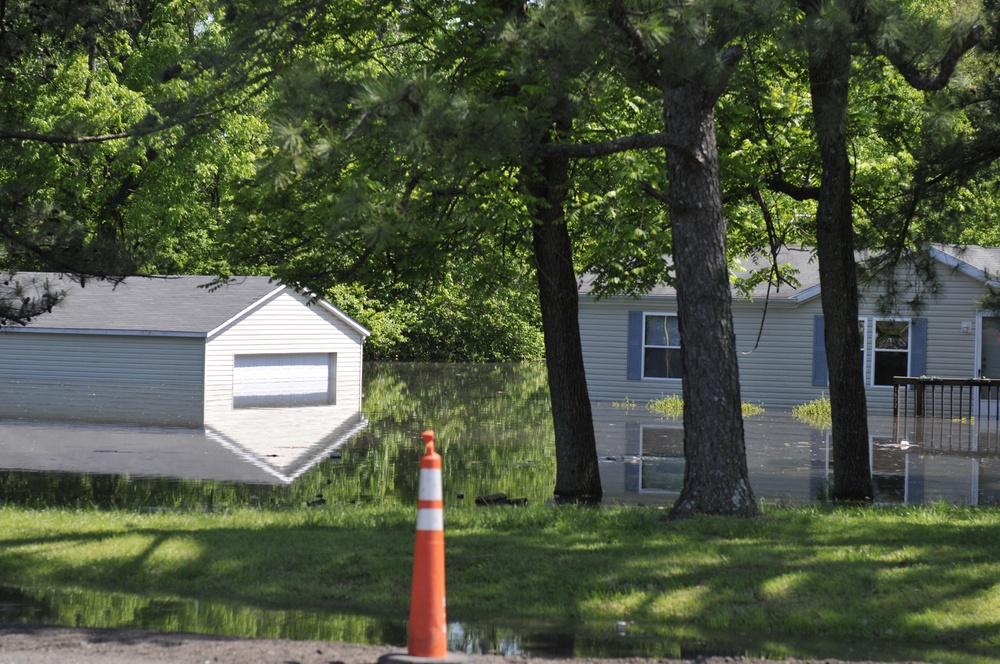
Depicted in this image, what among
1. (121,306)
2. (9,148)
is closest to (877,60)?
(9,148)

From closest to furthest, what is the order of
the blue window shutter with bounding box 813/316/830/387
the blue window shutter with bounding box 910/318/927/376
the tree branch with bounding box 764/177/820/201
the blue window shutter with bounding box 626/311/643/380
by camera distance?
the tree branch with bounding box 764/177/820/201
the blue window shutter with bounding box 910/318/927/376
the blue window shutter with bounding box 813/316/830/387
the blue window shutter with bounding box 626/311/643/380

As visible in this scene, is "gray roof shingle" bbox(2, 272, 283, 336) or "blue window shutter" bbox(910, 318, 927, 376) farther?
"gray roof shingle" bbox(2, 272, 283, 336)

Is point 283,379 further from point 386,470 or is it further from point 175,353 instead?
point 386,470

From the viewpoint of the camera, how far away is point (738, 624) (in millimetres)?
6953

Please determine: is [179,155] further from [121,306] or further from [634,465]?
[634,465]

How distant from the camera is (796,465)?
1781 centimetres

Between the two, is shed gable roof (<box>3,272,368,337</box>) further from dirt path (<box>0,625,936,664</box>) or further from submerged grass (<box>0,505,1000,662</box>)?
dirt path (<box>0,625,936,664</box>)

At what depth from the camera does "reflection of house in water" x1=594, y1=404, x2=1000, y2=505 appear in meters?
14.8

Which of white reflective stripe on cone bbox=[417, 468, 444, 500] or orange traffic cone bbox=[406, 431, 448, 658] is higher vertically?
white reflective stripe on cone bbox=[417, 468, 444, 500]

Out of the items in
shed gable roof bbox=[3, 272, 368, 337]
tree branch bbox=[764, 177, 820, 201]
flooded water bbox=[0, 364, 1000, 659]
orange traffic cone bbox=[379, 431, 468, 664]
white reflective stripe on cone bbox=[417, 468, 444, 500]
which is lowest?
flooded water bbox=[0, 364, 1000, 659]

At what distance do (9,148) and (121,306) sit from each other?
1960 cm

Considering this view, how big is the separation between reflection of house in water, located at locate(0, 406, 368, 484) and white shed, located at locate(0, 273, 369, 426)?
3269mm

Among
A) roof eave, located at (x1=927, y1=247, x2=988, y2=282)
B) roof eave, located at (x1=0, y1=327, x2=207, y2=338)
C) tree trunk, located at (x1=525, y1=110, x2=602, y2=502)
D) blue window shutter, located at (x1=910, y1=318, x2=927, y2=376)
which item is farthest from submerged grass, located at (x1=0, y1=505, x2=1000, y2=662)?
roof eave, located at (x1=0, y1=327, x2=207, y2=338)

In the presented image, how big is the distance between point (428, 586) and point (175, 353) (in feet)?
91.7
